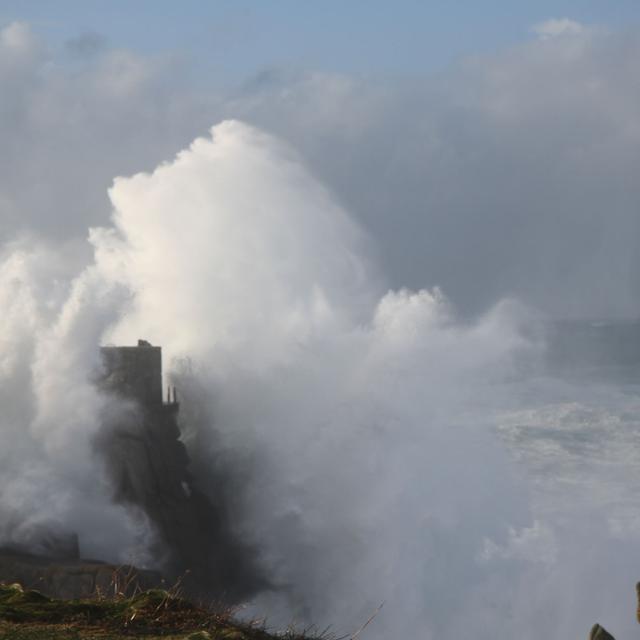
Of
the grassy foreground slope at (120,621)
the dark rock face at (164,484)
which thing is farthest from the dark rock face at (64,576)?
the grassy foreground slope at (120,621)

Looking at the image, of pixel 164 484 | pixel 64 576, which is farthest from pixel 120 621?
pixel 164 484

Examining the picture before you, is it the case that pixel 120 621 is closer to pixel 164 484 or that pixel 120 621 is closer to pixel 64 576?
pixel 64 576

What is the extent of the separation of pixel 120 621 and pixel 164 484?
1303 cm

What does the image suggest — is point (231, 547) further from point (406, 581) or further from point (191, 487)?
point (406, 581)

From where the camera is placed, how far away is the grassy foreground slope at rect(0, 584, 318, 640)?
716 centimetres

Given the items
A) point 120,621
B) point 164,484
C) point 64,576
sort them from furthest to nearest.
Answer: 1. point 164,484
2. point 64,576
3. point 120,621

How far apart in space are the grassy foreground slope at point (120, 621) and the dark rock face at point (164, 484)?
1011 cm

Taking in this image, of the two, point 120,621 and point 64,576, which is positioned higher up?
point 64,576

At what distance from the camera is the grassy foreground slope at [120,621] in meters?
7.16

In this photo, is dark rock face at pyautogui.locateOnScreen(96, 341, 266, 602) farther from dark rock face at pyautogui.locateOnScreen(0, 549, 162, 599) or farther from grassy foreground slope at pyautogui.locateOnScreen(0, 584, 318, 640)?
grassy foreground slope at pyautogui.locateOnScreen(0, 584, 318, 640)

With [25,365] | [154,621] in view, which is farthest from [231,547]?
[154,621]

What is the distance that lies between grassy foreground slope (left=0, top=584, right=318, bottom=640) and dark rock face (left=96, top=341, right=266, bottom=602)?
10110 millimetres

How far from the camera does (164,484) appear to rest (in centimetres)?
2042

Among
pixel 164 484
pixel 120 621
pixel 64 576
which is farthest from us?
pixel 164 484
